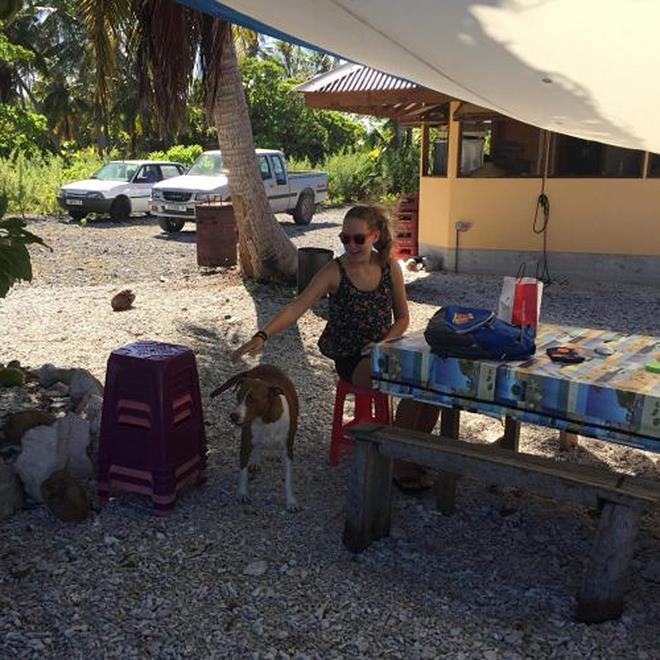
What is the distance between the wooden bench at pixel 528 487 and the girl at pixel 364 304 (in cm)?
57

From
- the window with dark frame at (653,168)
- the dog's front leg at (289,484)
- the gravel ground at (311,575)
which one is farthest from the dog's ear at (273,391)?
the window with dark frame at (653,168)

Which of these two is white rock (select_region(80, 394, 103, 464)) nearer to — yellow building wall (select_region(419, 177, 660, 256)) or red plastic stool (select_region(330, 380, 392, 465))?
red plastic stool (select_region(330, 380, 392, 465))

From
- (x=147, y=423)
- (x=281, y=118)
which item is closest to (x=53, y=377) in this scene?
(x=147, y=423)

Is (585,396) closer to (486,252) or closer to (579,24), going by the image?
(579,24)

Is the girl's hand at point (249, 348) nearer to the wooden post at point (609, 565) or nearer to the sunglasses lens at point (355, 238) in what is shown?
the sunglasses lens at point (355, 238)

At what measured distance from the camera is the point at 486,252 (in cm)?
1088

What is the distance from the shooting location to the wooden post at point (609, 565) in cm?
266

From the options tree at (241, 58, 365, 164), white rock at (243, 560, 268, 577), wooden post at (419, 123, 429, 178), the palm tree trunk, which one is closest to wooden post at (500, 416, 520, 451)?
white rock at (243, 560, 268, 577)

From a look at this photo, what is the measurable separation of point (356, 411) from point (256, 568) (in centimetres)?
144

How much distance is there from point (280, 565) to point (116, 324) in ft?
16.3

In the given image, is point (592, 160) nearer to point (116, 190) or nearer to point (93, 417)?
point (93, 417)

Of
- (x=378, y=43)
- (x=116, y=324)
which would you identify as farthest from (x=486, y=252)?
(x=378, y=43)

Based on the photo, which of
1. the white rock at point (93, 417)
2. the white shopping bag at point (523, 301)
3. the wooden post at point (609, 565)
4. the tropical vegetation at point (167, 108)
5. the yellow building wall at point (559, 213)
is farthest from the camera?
the yellow building wall at point (559, 213)

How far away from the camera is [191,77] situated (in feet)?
25.7
